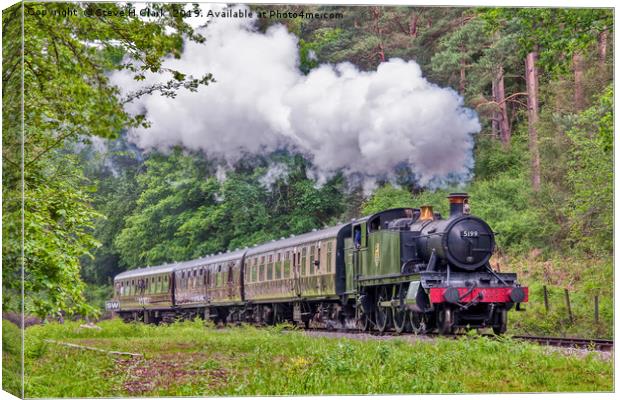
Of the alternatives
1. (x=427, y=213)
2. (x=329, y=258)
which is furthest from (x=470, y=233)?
(x=329, y=258)

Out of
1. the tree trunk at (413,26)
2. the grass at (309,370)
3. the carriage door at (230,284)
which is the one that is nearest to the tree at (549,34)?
the tree trunk at (413,26)

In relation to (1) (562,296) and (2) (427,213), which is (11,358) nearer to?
(2) (427,213)

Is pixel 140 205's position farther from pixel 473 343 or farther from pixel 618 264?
pixel 618 264

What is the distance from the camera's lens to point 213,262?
30.3 m

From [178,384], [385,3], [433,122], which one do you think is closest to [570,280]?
[433,122]

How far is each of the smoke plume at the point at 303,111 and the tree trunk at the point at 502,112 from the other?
53 cm

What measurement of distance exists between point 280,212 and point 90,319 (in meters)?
4.40

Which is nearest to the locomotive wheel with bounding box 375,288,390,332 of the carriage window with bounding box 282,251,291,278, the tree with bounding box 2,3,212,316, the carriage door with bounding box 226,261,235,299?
the carriage window with bounding box 282,251,291,278

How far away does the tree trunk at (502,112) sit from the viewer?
61.4 ft

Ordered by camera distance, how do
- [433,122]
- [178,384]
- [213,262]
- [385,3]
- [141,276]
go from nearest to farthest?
[178,384] < [385,3] < [433,122] < [141,276] < [213,262]

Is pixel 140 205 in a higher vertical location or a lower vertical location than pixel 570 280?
higher

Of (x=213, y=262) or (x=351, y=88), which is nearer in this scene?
(x=351, y=88)

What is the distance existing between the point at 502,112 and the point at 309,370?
6288 mm

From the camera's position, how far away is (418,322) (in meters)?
21.5
